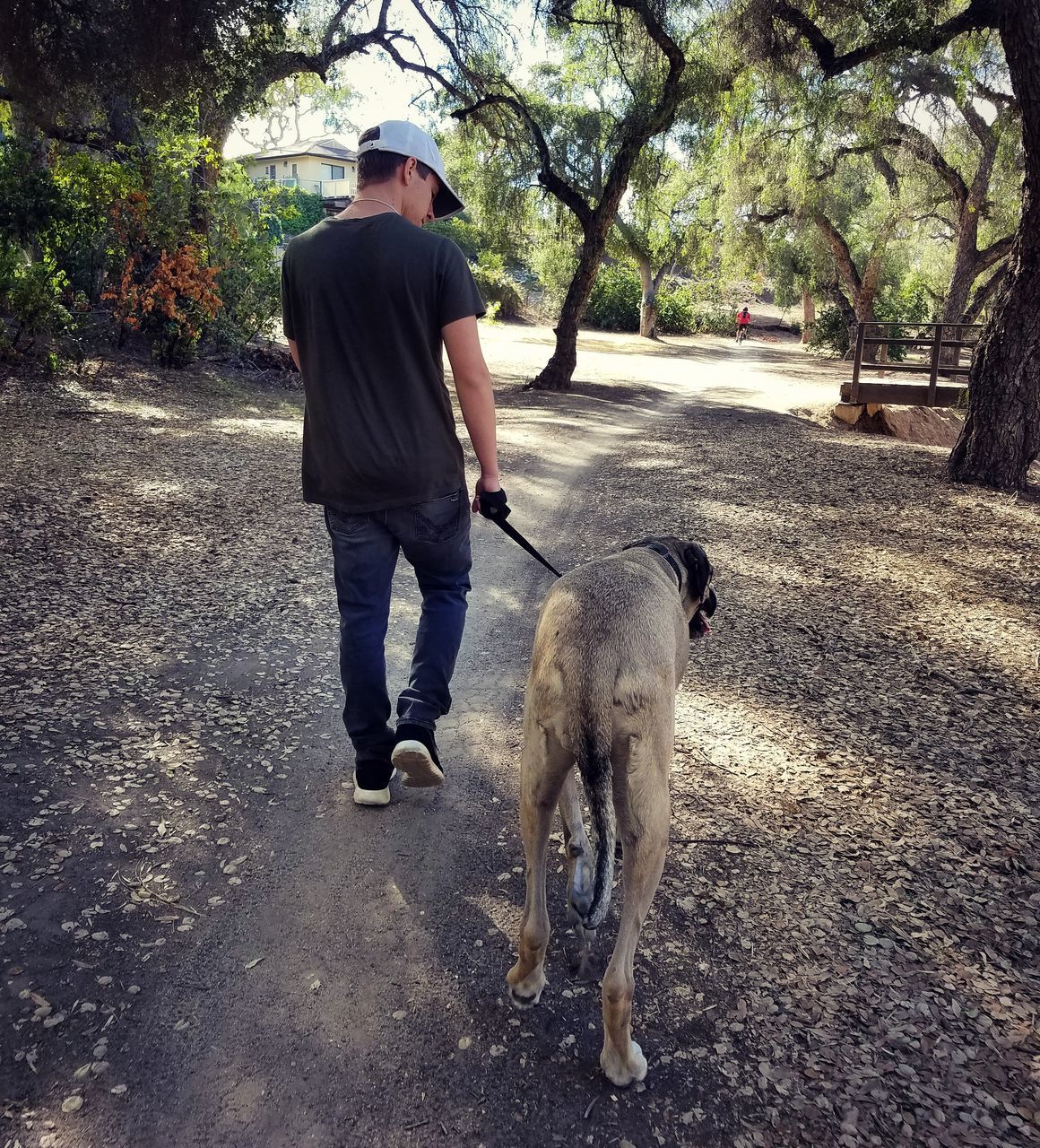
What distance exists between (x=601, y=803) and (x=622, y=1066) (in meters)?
0.71

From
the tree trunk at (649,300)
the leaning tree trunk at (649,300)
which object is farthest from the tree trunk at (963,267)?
the leaning tree trunk at (649,300)

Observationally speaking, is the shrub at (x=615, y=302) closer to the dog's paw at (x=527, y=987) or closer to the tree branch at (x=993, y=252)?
the tree branch at (x=993, y=252)

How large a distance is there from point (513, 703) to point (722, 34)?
39.0 ft

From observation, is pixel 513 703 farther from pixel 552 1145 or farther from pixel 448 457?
pixel 552 1145

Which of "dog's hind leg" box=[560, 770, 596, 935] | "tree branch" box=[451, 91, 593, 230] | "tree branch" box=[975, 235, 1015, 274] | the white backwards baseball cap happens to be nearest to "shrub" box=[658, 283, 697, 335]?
"tree branch" box=[975, 235, 1015, 274]

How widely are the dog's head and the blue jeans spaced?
2.44 ft

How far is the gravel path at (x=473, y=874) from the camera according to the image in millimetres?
2180

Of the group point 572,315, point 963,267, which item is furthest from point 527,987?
point 963,267

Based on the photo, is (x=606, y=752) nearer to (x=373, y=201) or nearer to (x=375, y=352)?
(x=375, y=352)

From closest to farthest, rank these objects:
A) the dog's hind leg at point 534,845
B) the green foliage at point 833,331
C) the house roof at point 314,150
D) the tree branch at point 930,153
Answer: the dog's hind leg at point 534,845, the tree branch at point 930,153, the green foliage at point 833,331, the house roof at point 314,150

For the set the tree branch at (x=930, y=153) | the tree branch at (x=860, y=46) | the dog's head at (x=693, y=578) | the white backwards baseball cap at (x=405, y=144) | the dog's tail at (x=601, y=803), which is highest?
the tree branch at (x=930, y=153)

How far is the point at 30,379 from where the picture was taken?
10805 mm

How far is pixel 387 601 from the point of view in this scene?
3.29 meters

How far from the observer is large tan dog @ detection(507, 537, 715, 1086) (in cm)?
220
